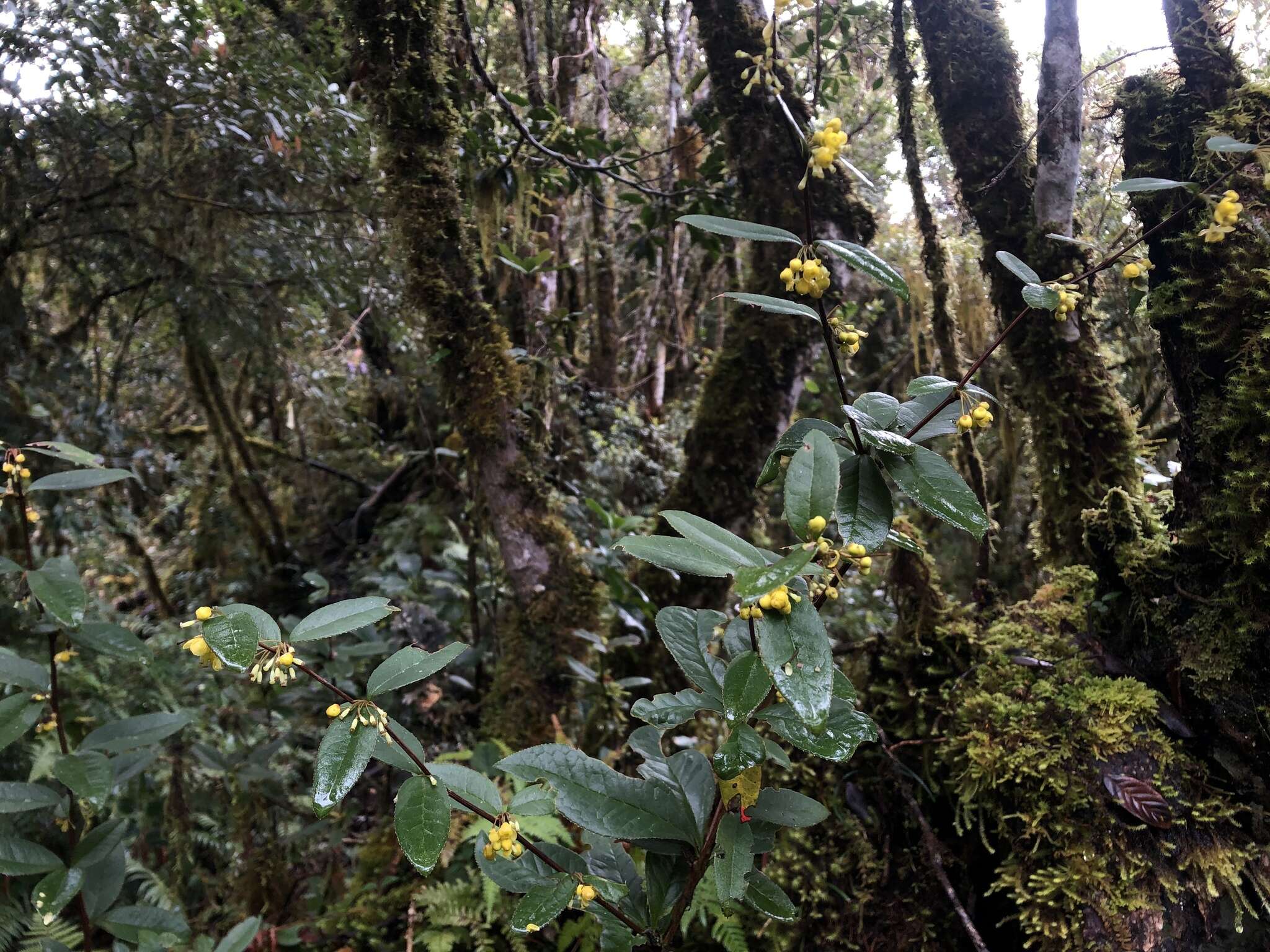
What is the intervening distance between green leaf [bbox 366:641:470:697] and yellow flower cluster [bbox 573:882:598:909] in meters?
0.27

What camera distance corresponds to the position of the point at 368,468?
5.14 meters

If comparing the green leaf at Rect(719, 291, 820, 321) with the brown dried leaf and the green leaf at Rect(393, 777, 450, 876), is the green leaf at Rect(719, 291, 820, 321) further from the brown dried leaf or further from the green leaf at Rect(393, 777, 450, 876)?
the brown dried leaf

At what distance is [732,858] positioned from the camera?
0.67m

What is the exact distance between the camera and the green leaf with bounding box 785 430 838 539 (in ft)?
1.92

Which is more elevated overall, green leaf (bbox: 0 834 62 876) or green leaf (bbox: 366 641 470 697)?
green leaf (bbox: 366 641 470 697)

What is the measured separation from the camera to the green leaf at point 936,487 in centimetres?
67

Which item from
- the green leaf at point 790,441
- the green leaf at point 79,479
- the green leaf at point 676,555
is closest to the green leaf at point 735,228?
the green leaf at point 790,441

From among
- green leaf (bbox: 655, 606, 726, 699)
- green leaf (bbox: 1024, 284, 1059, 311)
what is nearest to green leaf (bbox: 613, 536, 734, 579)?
green leaf (bbox: 655, 606, 726, 699)

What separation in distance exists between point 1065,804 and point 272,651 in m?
1.22

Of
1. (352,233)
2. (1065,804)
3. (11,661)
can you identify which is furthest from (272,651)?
(352,233)

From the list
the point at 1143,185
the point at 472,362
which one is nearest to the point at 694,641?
the point at 1143,185

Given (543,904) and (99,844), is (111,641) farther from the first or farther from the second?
(543,904)

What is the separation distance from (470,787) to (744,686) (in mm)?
404

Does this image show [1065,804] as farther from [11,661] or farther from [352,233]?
[352,233]
